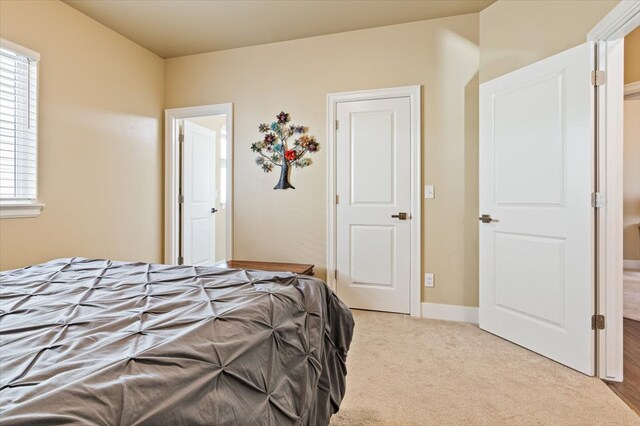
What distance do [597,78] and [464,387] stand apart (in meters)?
1.97

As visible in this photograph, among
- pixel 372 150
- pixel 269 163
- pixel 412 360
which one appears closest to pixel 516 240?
pixel 412 360

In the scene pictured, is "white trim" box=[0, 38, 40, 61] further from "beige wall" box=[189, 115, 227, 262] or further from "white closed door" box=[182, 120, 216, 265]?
"beige wall" box=[189, 115, 227, 262]

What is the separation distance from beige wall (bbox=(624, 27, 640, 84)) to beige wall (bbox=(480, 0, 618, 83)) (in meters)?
1.66

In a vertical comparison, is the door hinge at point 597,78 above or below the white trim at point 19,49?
below

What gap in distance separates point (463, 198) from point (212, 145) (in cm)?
329

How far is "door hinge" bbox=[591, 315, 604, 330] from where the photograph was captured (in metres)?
2.06

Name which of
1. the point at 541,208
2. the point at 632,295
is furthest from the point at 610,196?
the point at 632,295

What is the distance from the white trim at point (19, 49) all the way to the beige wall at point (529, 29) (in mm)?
3466

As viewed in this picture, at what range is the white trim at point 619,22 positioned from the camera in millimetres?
1784

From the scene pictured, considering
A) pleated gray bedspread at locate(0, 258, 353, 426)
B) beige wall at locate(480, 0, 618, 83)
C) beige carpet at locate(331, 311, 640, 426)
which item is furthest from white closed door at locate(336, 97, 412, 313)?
pleated gray bedspread at locate(0, 258, 353, 426)

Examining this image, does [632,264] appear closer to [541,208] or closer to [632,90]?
[632,90]

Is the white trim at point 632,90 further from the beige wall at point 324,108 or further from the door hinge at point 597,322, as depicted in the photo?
the door hinge at point 597,322

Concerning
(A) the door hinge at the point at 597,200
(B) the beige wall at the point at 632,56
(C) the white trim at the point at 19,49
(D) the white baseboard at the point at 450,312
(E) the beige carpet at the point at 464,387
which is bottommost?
(E) the beige carpet at the point at 464,387

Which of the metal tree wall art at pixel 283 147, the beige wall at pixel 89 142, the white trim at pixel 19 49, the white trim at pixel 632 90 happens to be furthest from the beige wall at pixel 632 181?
the white trim at pixel 19 49
